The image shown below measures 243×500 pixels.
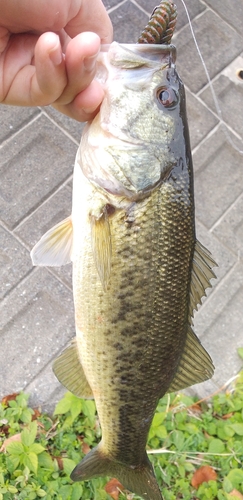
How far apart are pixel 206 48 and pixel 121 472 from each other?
3.32m

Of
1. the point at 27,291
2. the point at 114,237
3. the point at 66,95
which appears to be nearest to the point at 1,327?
the point at 27,291

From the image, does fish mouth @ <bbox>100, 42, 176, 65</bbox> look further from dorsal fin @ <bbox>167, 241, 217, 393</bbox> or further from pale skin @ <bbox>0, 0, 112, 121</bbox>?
dorsal fin @ <bbox>167, 241, 217, 393</bbox>

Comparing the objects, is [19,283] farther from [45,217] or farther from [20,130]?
[20,130]

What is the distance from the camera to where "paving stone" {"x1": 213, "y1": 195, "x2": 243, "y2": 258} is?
3.43 m

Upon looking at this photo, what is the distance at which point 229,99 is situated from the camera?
3908 mm

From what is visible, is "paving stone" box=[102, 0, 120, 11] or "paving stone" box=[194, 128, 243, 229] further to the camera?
"paving stone" box=[102, 0, 120, 11]

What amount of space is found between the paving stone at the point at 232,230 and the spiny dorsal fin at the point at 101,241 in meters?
2.04

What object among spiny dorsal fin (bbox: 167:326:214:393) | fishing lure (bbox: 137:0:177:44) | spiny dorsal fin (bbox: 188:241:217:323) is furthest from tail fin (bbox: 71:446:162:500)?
fishing lure (bbox: 137:0:177:44)

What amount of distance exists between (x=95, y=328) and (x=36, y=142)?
183 cm

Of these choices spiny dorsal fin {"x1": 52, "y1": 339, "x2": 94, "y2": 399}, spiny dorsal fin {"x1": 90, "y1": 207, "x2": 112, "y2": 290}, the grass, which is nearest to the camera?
spiny dorsal fin {"x1": 90, "y1": 207, "x2": 112, "y2": 290}

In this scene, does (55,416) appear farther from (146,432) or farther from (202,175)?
(202,175)

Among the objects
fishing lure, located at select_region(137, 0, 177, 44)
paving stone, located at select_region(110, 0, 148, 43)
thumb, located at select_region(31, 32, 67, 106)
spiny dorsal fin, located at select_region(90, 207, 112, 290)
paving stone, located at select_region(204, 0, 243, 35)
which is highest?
paving stone, located at select_region(204, 0, 243, 35)

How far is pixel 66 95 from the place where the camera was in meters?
1.40

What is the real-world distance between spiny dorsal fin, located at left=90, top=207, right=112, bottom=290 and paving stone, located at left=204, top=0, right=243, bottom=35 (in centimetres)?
337
